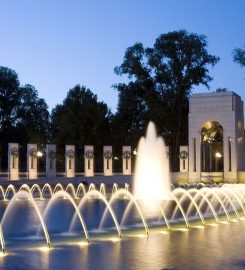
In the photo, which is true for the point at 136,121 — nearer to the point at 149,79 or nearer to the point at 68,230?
the point at 149,79

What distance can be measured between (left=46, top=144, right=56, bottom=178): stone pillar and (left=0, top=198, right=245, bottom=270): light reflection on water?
84.1 ft

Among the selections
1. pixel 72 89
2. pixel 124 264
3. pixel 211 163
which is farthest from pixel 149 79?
pixel 124 264

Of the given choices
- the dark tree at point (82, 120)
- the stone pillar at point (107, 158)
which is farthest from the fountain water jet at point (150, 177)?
the dark tree at point (82, 120)

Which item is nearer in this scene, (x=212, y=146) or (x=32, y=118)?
(x=212, y=146)

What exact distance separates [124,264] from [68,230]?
4.67 m

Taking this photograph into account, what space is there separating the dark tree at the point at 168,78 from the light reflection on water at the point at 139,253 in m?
42.0

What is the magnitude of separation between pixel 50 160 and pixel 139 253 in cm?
2953

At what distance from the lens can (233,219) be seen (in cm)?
1697

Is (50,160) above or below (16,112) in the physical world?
below

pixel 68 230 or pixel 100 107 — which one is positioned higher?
pixel 100 107

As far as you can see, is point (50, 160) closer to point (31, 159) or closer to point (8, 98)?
point (31, 159)

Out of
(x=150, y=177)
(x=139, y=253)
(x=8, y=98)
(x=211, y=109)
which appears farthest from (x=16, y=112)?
(x=139, y=253)

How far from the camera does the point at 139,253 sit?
10188 millimetres

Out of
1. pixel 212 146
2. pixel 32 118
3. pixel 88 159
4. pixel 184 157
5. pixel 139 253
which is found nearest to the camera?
pixel 139 253
